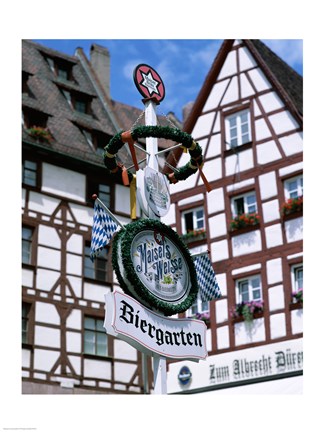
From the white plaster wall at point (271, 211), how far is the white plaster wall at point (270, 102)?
7.37 feet

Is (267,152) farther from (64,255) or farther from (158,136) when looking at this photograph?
(158,136)

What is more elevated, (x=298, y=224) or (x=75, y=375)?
(x=298, y=224)

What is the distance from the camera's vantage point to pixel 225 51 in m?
21.9

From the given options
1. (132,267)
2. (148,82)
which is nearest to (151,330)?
(132,267)

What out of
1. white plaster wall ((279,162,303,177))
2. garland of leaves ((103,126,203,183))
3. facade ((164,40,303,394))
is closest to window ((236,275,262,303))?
facade ((164,40,303,394))

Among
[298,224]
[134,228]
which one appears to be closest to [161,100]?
[134,228]

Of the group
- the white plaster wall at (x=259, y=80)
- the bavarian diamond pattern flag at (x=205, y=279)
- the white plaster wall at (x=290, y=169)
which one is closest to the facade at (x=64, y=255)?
the white plaster wall at (x=259, y=80)

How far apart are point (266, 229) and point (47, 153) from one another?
6.32m

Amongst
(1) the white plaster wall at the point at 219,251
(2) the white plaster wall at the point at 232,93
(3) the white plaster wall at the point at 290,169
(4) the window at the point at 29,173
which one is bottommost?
(1) the white plaster wall at the point at 219,251

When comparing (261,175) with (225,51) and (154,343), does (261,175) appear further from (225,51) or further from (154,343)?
(154,343)

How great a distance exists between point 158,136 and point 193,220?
1043 centimetres

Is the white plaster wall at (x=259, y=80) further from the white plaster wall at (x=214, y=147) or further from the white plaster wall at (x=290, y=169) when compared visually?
the white plaster wall at (x=290, y=169)

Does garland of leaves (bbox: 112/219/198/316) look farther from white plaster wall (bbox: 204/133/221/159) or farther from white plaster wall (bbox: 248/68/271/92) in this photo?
white plaster wall (bbox: 248/68/271/92)

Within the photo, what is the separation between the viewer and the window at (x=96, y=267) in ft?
74.6
